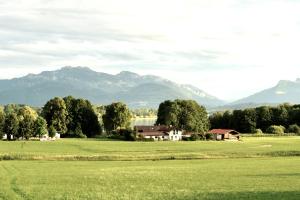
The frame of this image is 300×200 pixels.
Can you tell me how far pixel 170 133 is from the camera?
174750 mm

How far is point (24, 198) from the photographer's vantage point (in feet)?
118

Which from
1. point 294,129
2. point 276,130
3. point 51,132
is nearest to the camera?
point 51,132

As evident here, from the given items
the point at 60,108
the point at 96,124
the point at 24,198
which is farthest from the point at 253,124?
the point at 24,198

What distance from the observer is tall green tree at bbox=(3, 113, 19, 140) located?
154 metres

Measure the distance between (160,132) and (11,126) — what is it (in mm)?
49522

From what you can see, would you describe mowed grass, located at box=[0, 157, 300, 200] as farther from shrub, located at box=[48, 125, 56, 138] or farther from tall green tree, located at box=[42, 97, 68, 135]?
tall green tree, located at box=[42, 97, 68, 135]

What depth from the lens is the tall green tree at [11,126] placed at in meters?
154

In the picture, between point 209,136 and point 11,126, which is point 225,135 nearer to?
point 209,136

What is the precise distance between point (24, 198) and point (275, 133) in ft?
515

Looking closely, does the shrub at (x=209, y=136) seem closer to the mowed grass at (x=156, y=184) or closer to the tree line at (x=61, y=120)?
the tree line at (x=61, y=120)

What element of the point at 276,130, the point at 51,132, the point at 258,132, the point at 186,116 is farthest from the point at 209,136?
the point at 51,132

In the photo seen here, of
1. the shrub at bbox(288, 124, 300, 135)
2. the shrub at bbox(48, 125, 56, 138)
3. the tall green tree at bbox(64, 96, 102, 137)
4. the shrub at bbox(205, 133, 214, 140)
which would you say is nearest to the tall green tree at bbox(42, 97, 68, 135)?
the tall green tree at bbox(64, 96, 102, 137)

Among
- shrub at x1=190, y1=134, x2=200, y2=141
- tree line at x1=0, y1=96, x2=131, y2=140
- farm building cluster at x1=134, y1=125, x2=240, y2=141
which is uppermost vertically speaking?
tree line at x1=0, y1=96, x2=131, y2=140

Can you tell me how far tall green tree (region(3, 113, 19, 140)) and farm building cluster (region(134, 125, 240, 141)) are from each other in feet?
121
